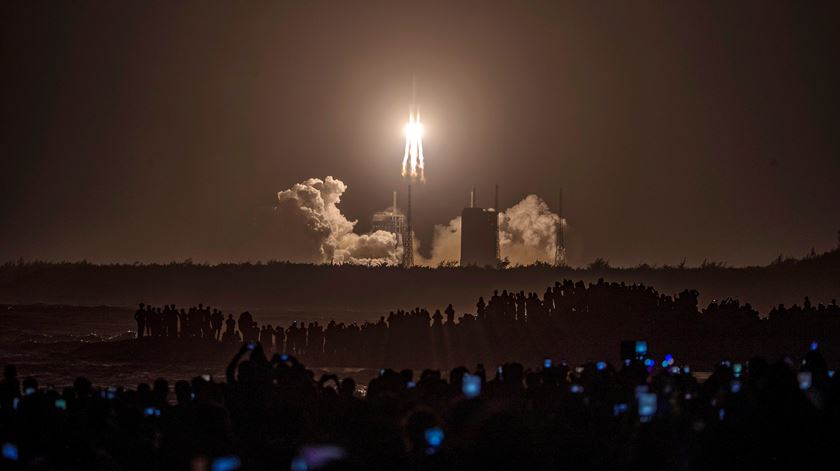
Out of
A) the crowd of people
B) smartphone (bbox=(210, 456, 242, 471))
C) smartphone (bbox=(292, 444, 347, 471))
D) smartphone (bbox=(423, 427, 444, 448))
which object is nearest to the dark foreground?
smartphone (bbox=(423, 427, 444, 448))

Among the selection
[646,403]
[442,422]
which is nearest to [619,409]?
[646,403]

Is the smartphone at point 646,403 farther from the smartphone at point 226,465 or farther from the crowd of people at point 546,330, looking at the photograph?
the crowd of people at point 546,330

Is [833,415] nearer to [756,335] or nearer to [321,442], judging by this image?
[321,442]

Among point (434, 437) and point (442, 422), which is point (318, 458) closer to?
point (434, 437)

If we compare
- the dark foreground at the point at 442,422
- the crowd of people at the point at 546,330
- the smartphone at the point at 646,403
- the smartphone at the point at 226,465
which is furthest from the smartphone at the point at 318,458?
the crowd of people at the point at 546,330

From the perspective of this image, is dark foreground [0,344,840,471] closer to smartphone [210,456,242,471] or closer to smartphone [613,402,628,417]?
smartphone [613,402,628,417]
